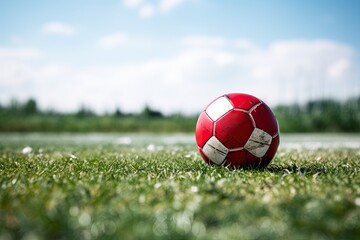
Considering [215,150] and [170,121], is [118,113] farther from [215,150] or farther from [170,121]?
[215,150]

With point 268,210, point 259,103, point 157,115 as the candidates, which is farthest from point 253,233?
point 157,115

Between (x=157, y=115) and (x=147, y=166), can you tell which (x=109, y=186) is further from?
(x=157, y=115)

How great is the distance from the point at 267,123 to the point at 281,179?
1089 mm

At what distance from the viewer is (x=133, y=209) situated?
2639mm

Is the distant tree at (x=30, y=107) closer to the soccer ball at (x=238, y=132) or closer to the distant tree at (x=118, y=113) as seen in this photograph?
the distant tree at (x=118, y=113)

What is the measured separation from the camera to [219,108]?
15.9 feet

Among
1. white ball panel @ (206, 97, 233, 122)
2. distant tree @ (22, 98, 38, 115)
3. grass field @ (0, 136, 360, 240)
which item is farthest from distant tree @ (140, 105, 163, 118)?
grass field @ (0, 136, 360, 240)

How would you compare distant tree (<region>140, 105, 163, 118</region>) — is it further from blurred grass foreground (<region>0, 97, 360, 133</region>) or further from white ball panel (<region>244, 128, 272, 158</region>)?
white ball panel (<region>244, 128, 272, 158</region>)

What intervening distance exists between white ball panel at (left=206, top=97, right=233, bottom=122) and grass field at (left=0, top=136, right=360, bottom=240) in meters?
0.83

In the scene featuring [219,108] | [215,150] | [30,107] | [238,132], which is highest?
[219,108]

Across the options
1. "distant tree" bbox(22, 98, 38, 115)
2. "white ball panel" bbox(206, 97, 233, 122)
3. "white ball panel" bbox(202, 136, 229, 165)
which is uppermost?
"white ball panel" bbox(206, 97, 233, 122)

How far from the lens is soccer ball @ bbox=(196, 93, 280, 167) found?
467 cm

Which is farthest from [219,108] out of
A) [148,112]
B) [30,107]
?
[30,107]

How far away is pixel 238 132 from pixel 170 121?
63.0 ft
